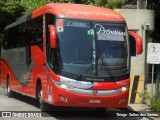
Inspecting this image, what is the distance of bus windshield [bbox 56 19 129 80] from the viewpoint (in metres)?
12.4

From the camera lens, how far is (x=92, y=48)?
12.6 metres

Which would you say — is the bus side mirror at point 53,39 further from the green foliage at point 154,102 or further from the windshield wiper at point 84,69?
the green foliage at point 154,102

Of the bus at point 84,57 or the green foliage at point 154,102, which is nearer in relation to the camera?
the bus at point 84,57

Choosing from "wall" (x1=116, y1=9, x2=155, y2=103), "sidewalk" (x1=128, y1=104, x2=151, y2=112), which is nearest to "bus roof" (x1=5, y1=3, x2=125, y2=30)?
"sidewalk" (x1=128, y1=104, x2=151, y2=112)

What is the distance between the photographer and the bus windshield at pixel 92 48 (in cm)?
1237

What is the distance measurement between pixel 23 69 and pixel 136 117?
5.51 meters

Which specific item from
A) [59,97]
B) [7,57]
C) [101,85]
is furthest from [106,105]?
[7,57]

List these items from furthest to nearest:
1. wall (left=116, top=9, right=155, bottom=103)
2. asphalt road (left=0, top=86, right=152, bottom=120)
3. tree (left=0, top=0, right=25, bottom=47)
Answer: tree (left=0, top=0, right=25, bottom=47) → wall (left=116, top=9, right=155, bottom=103) → asphalt road (left=0, top=86, right=152, bottom=120)

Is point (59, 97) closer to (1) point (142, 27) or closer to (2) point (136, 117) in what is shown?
(2) point (136, 117)

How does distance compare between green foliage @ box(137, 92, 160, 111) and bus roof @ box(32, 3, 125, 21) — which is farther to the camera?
green foliage @ box(137, 92, 160, 111)

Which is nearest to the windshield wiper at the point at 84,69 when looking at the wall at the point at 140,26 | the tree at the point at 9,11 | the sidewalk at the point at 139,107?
the sidewalk at the point at 139,107

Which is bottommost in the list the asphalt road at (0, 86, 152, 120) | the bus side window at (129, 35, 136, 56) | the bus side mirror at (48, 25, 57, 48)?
the asphalt road at (0, 86, 152, 120)

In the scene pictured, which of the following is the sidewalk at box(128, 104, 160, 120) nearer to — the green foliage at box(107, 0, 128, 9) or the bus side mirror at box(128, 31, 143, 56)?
the bus side mirror at box(128, 31, 143, 56)

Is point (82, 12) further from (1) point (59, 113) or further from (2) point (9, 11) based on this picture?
(2) point (9, 11)
